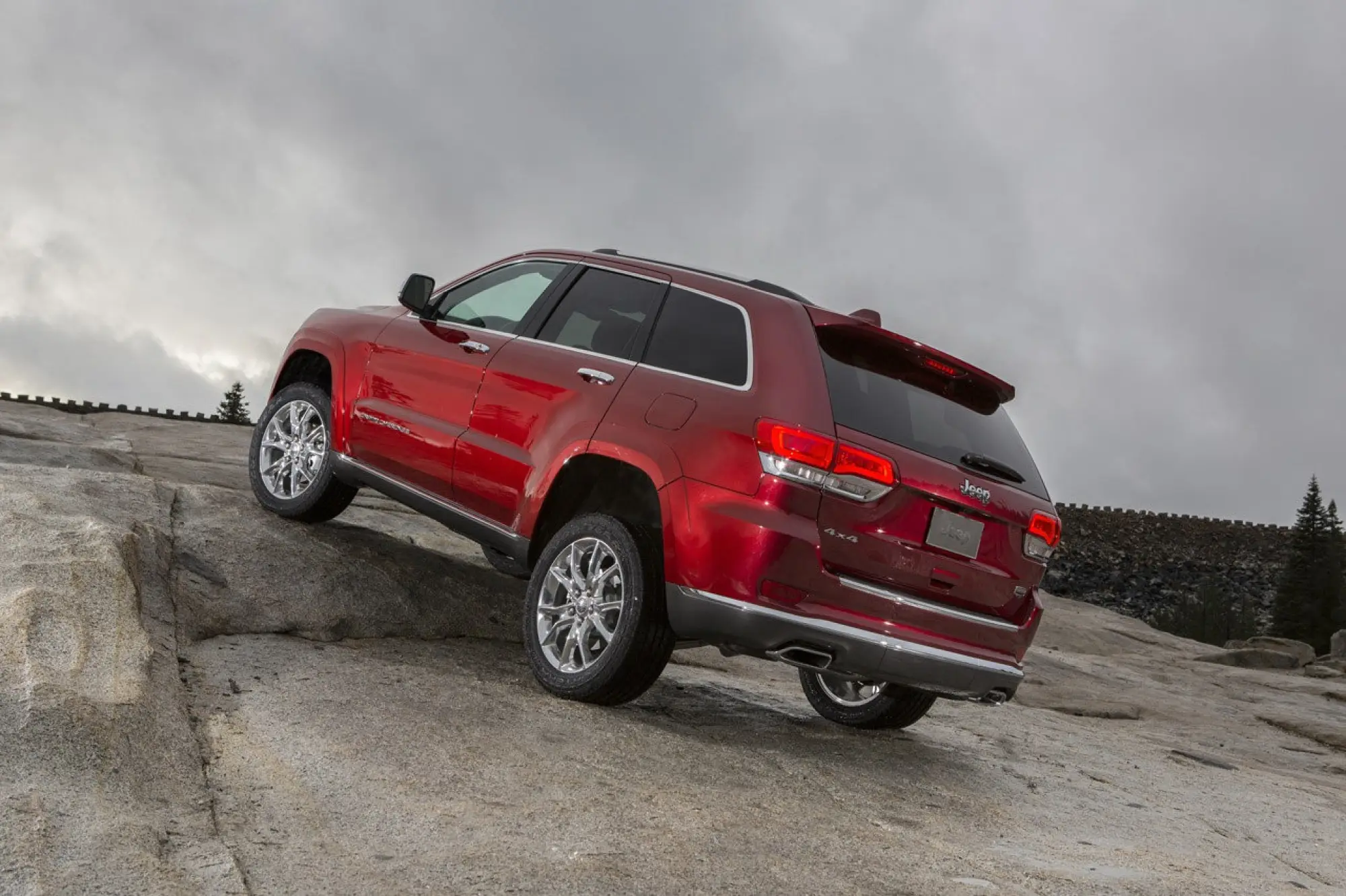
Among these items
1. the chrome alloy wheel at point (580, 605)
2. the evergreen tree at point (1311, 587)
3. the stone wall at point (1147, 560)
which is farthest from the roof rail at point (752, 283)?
the evergreen tree at point (1311, 587)

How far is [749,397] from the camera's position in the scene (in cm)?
432

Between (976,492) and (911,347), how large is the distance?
2.00ft

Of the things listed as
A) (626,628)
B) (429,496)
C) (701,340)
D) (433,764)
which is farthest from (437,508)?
(433,764)

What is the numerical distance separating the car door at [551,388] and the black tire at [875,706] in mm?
1831

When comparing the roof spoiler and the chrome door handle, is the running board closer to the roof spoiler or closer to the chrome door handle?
the chrome door handle

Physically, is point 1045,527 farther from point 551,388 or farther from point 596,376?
point 551,388

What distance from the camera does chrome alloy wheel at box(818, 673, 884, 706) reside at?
5.95 m

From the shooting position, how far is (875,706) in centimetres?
591

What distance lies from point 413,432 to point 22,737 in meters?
2.69

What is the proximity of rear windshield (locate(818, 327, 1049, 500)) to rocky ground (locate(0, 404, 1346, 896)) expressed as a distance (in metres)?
1.33

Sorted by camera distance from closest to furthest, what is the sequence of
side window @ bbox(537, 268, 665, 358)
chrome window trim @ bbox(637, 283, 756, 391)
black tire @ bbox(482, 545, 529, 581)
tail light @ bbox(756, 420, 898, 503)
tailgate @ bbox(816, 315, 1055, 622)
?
tail light @ bbox(756, 420, 898, 503), tailgate @ bbox(816, 315, 1055, 622), chrome window trim @ bbox(637, 283, 756, 391), side window @ bbox(537, 268, 665, 358), black tire @ bbox(482, 545, 529, 581)

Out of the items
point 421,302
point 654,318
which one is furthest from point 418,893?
point 421,302

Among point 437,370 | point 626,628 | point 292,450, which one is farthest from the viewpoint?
point 292,450

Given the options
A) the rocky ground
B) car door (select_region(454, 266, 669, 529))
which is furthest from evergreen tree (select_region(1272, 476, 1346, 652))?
car door (select_region(454, 266, 669, 529))
